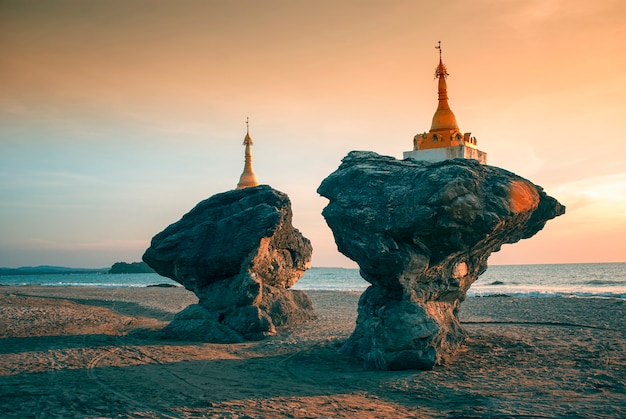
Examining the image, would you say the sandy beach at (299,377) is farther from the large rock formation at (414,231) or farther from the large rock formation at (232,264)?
the large rock formation at (232,264)

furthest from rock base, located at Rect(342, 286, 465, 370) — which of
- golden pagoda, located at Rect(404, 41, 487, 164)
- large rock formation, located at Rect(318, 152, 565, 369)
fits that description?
golden pagoda, located at Rect(404, 41, 487, 164)

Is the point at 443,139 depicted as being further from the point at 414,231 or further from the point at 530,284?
the point at 530,284

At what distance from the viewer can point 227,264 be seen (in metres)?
23.8

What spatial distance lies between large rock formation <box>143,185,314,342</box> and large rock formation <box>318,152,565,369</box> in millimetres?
6602

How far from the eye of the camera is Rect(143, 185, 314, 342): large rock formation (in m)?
22.4

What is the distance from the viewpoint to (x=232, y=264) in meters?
23.8

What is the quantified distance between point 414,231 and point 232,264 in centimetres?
1050

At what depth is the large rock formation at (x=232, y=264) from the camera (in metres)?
22.4

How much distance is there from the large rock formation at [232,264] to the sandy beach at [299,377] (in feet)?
5.09

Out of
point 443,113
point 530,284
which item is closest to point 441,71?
point 443,113

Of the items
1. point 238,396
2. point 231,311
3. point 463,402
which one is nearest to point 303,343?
point 231,311

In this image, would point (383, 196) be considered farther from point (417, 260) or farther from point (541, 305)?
point (541, 305)

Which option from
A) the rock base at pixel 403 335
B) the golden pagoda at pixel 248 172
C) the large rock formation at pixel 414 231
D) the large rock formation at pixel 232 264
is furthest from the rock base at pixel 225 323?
the golden pagoda at pixel 248 172

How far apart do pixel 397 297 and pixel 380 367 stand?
2022mm
